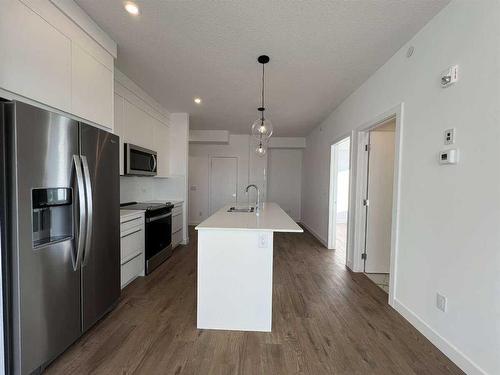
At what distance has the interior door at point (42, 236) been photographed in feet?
4.24

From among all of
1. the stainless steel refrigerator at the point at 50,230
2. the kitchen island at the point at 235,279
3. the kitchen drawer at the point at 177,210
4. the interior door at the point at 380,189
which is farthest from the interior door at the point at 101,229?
the interior door at the point at 380,189

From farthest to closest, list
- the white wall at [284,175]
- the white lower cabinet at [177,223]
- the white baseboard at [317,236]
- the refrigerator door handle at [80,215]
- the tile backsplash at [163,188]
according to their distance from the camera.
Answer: the white wall at [284,175], the white baseboard at [317,236], the tile backsplash at [163,188], the white lower cabinet at [177,223], the refrigerator door handle at [80,215]

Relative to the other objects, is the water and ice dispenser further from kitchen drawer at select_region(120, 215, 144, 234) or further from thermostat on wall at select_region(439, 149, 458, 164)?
thermostat on wall at select_region(439, 149, 458, 164)

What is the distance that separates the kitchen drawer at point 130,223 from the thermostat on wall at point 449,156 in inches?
120

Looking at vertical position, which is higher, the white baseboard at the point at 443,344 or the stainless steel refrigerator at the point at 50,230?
the stainless steel refrigerator at the point at 50,230

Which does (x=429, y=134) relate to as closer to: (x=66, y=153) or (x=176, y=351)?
(x=176, y=351)

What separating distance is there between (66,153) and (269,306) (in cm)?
193

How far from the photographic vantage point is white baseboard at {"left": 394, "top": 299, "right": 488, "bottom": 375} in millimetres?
1498

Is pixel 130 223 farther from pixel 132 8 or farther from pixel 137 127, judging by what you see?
pixel 132 8

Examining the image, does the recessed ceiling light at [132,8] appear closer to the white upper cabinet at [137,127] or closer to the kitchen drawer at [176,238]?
the white upper cabinet at [137,127]

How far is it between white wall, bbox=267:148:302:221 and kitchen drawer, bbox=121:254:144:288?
4.64 meters

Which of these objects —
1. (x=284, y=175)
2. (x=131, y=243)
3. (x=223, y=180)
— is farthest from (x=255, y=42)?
(x=284, y=175)

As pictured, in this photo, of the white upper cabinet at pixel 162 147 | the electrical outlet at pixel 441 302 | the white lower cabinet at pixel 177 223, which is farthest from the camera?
the white lower cabinet at pixel 177 223

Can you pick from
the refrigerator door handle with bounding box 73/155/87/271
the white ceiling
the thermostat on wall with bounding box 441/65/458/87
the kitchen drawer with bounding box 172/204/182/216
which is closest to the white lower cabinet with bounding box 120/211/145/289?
the refrigerator door handle with bounding box 73/155/87/271
